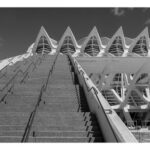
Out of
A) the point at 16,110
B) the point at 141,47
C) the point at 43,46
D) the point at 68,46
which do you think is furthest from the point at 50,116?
the point at 43,46

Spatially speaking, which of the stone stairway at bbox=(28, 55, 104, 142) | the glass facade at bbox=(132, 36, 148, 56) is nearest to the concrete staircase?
the stone stairway at bbox=(28, 55, 104, 142)

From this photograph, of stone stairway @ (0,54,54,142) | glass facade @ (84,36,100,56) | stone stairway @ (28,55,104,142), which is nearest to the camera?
stone stairway @ (28,55,104,142)

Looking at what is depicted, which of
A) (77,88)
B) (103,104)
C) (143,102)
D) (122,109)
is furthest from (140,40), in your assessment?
(103,104)

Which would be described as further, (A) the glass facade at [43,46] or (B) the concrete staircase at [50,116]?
(A) the glass facade at [43,46]

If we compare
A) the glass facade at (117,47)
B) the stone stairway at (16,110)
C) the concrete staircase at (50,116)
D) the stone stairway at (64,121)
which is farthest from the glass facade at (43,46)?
the stone stairway at (64,121)

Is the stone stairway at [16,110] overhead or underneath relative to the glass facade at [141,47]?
underneath

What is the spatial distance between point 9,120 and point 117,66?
15404 mm

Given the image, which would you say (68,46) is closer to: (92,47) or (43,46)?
(92,47)

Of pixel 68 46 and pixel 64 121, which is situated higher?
pixel 68 46

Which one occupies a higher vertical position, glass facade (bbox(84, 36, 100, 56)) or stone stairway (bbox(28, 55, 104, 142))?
glass facade (bbox(84, 36, 100, 56))

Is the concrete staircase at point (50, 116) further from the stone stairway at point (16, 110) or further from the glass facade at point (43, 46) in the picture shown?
the glass facade at point (43, 46)

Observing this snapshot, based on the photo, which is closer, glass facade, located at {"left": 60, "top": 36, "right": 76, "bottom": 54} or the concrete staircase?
the concrete staircase

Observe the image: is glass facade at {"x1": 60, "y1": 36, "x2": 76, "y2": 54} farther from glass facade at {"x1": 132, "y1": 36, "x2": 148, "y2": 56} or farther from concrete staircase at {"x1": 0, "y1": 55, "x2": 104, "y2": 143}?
concrete staircase at {"x1": 0, "y1": 55, "x2": 104, "y2": 143}
